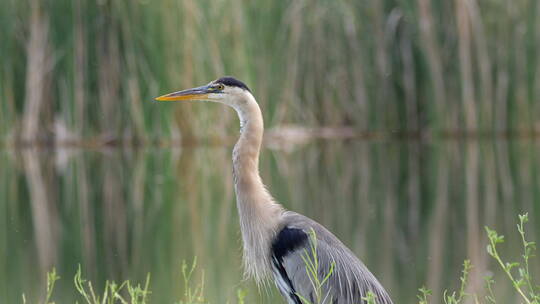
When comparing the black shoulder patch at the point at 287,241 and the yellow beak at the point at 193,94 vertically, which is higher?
the yellow beak at the point at 193,94

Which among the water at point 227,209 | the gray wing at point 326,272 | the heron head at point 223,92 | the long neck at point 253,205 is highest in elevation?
the heron head at point 223,92

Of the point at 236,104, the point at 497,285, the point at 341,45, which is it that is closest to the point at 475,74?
the point at 341,45

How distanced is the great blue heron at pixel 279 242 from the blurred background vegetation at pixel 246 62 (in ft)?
29.8

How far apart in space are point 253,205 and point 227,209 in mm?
4623

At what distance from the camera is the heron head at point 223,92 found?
4688mm

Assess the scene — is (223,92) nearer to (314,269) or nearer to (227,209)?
(314,269)

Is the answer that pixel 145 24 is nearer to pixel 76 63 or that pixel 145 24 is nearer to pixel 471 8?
pixel 76 63

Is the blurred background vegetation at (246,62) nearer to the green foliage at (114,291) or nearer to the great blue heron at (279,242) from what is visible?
the green foliage at (114,291)

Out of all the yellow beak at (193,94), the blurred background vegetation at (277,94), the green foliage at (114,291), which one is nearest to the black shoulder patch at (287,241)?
the green foliage at (114,291)

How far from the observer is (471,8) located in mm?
14125

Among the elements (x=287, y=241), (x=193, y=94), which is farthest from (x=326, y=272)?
(x=193, y=94)

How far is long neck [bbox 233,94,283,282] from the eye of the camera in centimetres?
447

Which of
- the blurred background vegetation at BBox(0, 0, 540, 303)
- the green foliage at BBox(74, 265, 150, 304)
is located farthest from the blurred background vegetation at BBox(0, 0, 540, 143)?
the green foliage at BBox(74, 265, 150, 304)

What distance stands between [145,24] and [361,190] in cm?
514
